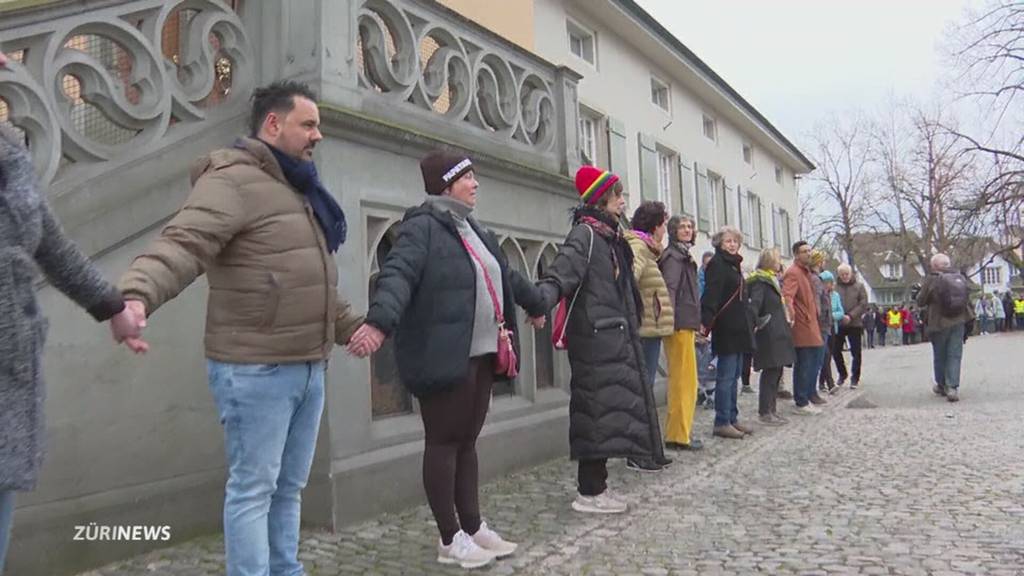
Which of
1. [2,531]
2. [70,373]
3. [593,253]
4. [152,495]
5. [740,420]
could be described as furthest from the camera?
[740,420]

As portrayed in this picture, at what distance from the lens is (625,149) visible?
56.5 feet

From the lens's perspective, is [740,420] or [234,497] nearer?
[234,497]

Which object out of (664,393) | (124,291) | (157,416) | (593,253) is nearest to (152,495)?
(157,416)

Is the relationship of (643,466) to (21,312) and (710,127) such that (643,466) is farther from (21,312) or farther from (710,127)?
(710,127)

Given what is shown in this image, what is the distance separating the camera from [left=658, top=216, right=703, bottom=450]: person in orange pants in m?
6.74

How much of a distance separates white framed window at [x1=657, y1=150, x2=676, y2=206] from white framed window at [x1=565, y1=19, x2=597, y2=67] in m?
4.00

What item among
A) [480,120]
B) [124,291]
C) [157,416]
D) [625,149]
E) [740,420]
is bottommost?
[740,420]

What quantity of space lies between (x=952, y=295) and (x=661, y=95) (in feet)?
36.7

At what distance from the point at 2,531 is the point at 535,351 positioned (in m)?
4.90

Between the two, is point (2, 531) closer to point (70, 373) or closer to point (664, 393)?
point (70, 373)

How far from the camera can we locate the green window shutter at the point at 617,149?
16.5 metres

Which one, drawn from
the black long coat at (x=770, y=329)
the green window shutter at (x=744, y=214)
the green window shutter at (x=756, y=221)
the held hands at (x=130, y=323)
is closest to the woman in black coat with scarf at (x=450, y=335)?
the held hands at (x=130, y=323)

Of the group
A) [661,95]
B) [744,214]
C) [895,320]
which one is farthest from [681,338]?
[895,320]

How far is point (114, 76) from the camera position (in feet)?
14.2
